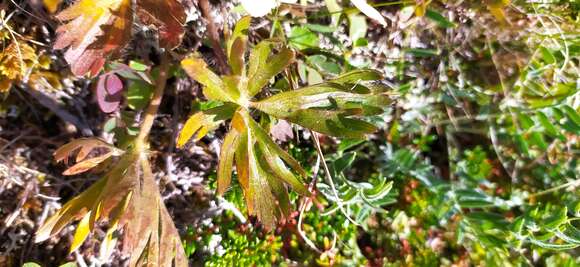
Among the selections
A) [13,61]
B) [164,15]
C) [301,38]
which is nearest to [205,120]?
[164,15]

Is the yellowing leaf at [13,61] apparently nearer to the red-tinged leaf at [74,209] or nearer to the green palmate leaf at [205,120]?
the red-tinged leaf at [74,209]

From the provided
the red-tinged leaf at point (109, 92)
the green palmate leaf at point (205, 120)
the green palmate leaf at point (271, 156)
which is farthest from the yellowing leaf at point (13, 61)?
the green palmate leaf at point (271, 156)

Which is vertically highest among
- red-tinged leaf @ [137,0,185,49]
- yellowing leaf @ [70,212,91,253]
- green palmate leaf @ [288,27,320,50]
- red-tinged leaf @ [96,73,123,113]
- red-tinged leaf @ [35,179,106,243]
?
red-tinged leaf @ [137,0,185,49]

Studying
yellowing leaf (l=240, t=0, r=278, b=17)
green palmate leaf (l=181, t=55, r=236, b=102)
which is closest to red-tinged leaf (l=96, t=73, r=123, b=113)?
green palmate leaf (l=181, t=55, r=236, b=102)

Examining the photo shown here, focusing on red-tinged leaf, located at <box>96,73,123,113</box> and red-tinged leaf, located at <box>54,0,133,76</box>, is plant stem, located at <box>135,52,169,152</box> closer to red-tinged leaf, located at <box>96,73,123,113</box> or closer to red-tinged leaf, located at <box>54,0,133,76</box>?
red-tinged leaf, located at <box>96,73,123,113</box>

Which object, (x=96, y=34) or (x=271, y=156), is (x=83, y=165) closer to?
(x=96, y=34)
